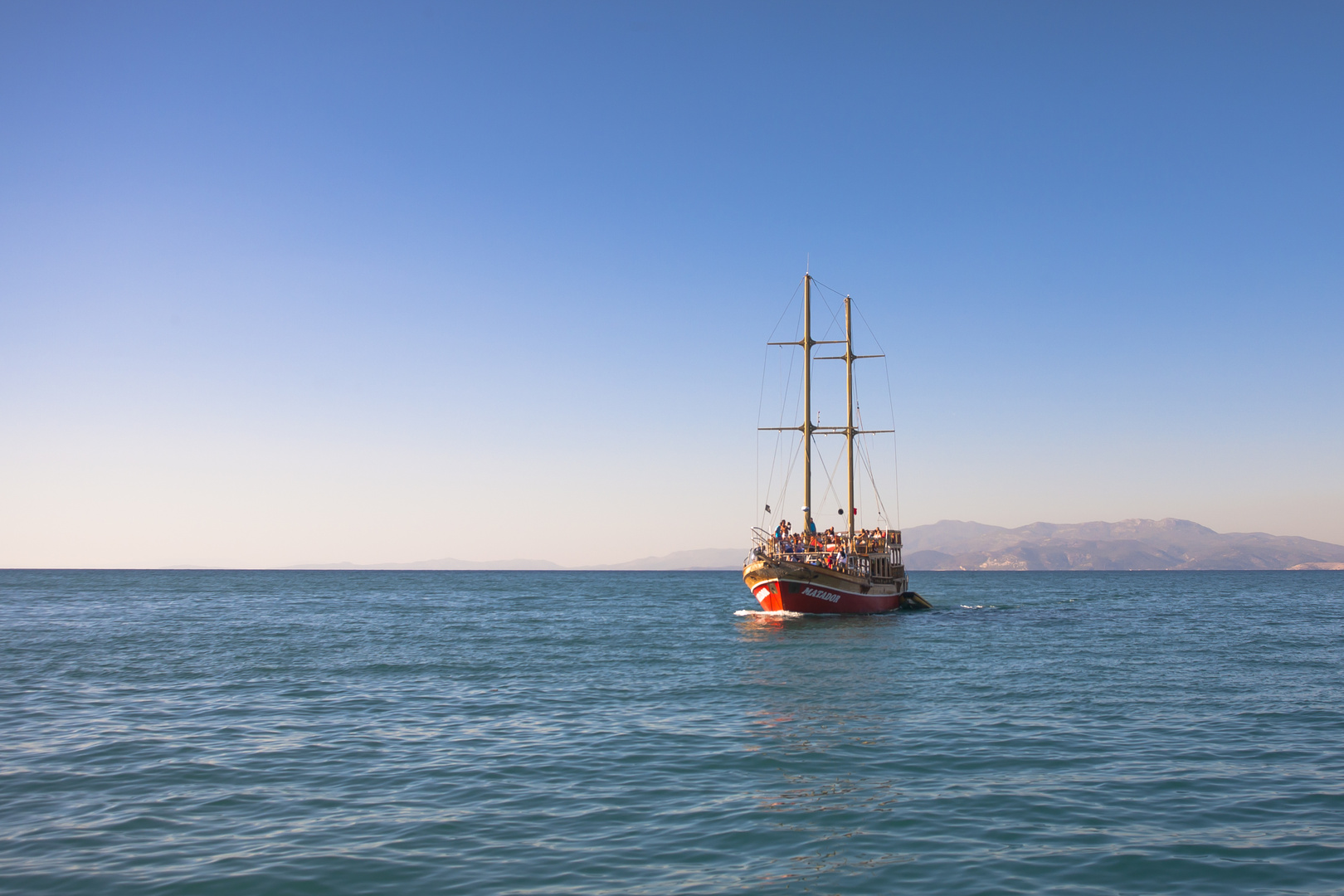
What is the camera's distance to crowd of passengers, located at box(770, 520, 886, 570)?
4916cm

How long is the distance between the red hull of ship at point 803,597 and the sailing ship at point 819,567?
0.04 meters

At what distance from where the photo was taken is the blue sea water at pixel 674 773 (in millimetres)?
9992

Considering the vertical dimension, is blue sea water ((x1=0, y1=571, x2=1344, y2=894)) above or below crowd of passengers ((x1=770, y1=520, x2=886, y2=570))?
below

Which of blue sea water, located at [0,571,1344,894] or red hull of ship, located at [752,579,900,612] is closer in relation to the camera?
blue sea water, located at [0,571,1344,894]

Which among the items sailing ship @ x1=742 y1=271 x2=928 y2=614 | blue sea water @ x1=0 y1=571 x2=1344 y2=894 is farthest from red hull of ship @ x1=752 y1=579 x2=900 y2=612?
blue sea water @ x1=0 y1=571 x2=1344 y2=894

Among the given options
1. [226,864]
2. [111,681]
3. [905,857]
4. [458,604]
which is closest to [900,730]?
[905,857]

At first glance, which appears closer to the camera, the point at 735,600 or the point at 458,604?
the point at 458,604

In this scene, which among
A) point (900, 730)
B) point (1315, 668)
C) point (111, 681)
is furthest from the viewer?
point (1315, 668)

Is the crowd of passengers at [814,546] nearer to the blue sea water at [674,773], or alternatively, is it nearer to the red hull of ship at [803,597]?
the red hull of ship at [803,597]

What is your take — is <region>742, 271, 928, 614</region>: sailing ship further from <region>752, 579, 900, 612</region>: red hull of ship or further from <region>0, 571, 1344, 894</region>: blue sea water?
<region>0, 571, 1344, 894</region>: blue sea water

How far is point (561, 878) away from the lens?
964 centimetres

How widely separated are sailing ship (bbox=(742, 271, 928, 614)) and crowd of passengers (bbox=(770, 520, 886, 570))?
41 mm

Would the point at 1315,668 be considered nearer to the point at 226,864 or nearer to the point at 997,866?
the point at 997,866

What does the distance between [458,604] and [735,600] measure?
24.7 metres
